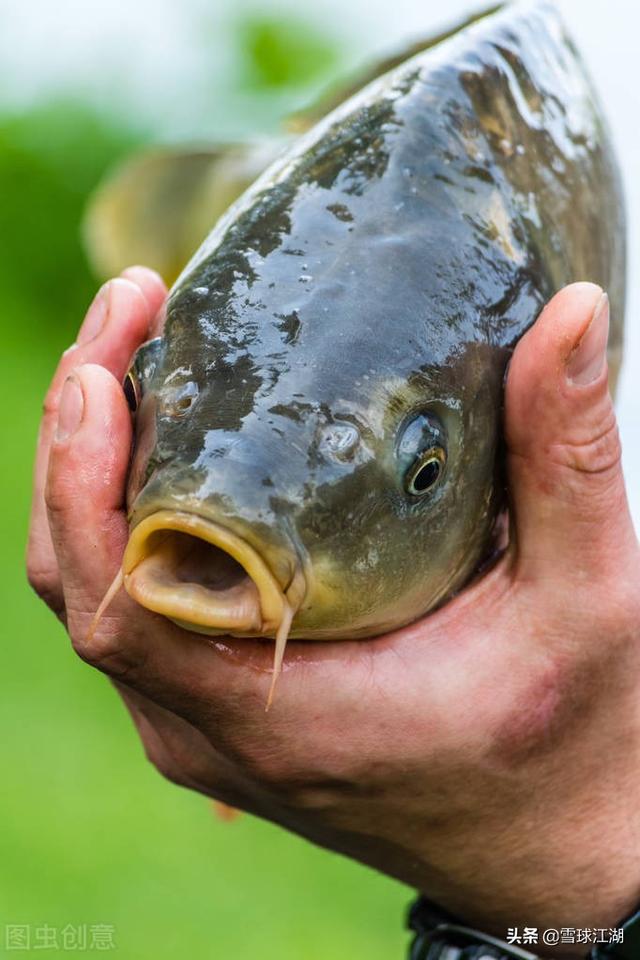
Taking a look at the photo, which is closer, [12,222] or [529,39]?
[529,39]

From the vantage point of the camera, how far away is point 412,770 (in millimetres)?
2049

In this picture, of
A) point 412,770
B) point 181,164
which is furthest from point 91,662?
point 181,164

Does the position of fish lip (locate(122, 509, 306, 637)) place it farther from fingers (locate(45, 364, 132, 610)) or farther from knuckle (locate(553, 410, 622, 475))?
knuckle (locate(553, 410, 622, 475))

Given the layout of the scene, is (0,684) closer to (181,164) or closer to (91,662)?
(181,164)

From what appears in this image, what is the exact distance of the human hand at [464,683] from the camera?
6.27 feet

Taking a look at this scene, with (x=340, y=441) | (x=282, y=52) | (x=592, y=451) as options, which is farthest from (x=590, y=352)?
(x=282, y=52)

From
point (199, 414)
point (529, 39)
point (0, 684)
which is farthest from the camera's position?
point (0, 684)

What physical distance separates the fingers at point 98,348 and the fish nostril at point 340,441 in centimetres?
48

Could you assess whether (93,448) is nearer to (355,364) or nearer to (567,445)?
(355,364)

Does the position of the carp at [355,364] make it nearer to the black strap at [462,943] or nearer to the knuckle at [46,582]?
the knuckle at [46,582]

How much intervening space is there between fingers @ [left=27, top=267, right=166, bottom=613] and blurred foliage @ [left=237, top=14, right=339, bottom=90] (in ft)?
29.8

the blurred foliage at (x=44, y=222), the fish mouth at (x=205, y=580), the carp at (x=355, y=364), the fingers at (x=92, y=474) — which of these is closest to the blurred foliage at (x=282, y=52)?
the blurred foliage at (x=44, y=222)

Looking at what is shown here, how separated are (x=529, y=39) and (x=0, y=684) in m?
5.03

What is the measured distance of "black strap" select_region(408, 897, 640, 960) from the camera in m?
2.16
